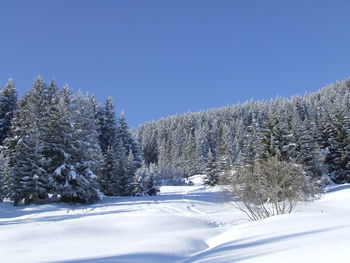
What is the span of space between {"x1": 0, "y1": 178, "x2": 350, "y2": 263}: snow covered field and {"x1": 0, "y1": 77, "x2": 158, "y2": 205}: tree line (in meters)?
3.40

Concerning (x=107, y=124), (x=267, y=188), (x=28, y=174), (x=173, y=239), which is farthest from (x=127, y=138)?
(x=173, y=239)

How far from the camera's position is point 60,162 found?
89.8 ft

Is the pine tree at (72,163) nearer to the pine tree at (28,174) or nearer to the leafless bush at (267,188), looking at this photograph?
the pine tree at (28,174)

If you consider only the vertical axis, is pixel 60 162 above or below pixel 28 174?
above

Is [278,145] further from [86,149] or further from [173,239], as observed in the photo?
[173,239]

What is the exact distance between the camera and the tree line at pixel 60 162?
84.5ft

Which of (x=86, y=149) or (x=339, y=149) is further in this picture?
(x=339, y=149)

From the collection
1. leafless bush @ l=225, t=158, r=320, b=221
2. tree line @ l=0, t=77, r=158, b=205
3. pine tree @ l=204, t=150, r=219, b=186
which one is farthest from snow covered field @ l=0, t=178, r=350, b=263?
pine tree @ l=204, t=150, r=219, b=186

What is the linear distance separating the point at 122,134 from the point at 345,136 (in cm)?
2857

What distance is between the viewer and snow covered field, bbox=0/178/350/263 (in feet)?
22.4

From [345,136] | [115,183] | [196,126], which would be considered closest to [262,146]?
[345,136]

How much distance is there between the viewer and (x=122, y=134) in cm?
4738

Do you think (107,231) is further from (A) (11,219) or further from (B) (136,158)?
(B) (136,158)

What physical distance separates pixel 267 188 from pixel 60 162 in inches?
663
